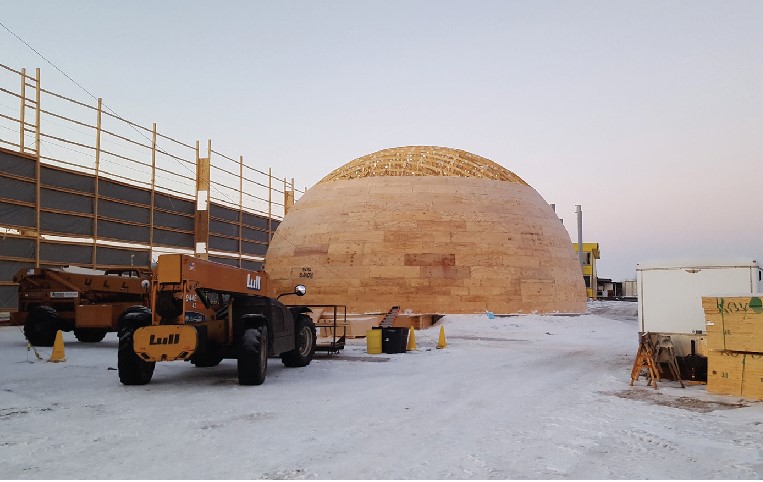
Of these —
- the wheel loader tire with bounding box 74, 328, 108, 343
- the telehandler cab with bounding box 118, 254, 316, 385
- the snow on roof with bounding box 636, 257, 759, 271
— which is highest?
the snow on roof with bounding box 636, 257, 759, 271

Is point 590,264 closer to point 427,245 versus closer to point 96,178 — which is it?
point 427,245

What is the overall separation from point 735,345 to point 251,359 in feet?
26.3

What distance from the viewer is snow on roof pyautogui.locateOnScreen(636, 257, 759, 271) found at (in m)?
12.0

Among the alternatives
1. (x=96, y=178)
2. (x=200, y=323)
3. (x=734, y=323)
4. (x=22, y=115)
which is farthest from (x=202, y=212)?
(x=734, y=323)

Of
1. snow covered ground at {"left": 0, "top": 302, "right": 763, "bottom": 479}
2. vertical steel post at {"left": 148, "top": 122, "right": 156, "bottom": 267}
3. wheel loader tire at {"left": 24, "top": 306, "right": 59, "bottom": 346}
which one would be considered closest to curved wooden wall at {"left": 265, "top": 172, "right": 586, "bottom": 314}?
vertical steel post at {"left": 148, "top": 122, "right": 156, "bottom": 267}

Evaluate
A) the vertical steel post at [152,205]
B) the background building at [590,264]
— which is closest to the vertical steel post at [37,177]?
the vertical steel post at [152,205]

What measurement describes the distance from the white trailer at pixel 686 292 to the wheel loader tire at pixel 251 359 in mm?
7424

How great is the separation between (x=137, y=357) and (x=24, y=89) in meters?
21.7

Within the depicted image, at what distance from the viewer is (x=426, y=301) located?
25984 millimetres

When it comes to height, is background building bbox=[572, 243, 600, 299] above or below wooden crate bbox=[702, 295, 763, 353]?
above

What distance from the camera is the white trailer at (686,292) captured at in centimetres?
1189

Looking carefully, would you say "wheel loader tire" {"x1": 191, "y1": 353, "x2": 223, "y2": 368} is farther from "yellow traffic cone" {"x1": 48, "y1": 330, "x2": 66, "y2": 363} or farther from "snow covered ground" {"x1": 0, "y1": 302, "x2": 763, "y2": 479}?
"yellow traffic cone" {"x1": 48, "y1": 330, "x2": 66, "y2": 363}

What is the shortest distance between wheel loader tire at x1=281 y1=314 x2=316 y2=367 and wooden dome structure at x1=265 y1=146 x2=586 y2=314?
11480 mm

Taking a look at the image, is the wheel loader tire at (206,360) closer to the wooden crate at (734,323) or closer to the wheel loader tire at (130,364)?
the wheel loader tire at (130,364)
